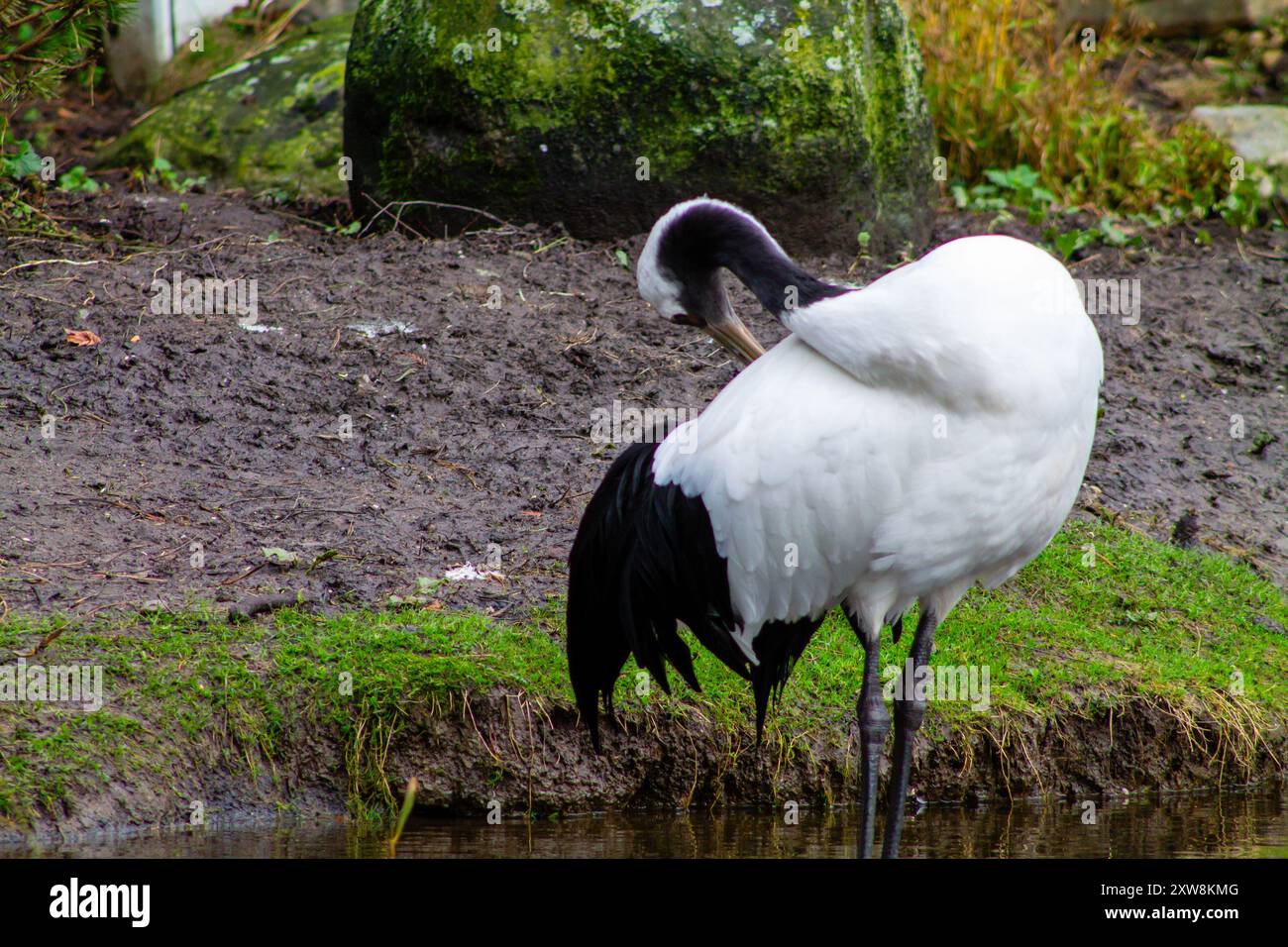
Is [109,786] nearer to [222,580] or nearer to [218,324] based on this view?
[222,580]

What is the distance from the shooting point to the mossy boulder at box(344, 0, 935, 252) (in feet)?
24.2

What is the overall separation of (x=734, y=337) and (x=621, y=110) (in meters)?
3.21

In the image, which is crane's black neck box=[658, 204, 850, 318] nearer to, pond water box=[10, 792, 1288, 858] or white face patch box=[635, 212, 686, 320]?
white face patch box=[635, 212, 686, 320]

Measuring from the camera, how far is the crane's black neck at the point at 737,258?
3939 mm

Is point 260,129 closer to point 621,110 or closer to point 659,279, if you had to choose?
point 621,110

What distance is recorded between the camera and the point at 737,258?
4148 millimetres

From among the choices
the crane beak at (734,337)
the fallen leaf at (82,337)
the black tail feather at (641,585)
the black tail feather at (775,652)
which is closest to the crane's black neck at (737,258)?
the crane beak at (734,337)

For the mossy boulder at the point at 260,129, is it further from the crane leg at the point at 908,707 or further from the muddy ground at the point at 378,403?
the crane leg at the point at 908,707

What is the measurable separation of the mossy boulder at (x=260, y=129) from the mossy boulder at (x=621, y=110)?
134cm

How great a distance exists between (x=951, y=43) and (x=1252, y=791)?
20.1ft

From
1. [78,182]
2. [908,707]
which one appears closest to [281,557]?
[908,707]

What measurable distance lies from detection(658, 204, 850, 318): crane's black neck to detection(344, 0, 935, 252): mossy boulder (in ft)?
10.6

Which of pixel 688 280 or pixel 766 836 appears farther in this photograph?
pixel 766 836

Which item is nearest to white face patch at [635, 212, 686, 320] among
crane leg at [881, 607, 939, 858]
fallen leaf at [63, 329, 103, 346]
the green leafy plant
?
crane leg at [881, 607, 939, 858]
